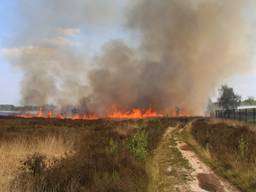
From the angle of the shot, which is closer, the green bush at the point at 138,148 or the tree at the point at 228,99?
the green bush at the point at 138,148

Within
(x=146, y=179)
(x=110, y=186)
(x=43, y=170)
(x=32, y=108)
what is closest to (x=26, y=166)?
(x=43, y=170)

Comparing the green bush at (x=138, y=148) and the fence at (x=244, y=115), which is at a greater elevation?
the fence at (x=244, y=115)

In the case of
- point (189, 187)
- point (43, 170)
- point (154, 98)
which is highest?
point (154, 98)

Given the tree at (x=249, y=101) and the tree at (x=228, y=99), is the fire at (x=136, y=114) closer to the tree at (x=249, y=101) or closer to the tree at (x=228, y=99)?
the tree at (x=228, y=99)

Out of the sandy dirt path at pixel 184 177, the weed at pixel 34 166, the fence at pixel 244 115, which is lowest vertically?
the sandy dirt path at pixel 184 177

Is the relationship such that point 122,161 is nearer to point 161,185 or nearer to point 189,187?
point 161,185

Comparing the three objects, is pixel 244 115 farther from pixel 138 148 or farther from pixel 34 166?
pixel 34 166

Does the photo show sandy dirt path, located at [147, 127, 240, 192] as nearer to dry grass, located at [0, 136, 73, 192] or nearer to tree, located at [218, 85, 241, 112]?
dry grass, located at [0, 136, 73, 192]

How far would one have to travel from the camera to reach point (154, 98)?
86438 mm

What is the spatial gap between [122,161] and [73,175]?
8.81 feet

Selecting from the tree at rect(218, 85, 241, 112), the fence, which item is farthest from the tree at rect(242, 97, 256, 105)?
the fence

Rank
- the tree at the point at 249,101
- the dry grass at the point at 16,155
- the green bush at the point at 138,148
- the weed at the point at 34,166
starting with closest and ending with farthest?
Result: the dry grass at the point at 16,155, the weed at the point at 34,166, the green bush at the point at 138,148, the tree at the point at 249,101

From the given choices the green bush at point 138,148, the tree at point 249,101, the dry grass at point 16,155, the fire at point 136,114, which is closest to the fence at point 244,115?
the green bush at point 138,148

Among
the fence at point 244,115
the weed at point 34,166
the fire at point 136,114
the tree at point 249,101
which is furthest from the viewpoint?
the tree at point 249,101
